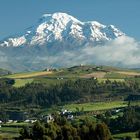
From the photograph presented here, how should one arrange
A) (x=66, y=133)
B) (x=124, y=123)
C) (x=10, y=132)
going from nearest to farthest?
(x=66, y=133)
(x=10, y=132)
(x=124, y=123)

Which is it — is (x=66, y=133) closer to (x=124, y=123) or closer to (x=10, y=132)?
(x=10, y=132)

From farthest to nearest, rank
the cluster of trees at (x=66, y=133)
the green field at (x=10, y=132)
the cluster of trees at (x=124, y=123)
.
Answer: the cluster of trees at (x=124, y=123)
the green field at (x=10, y=132)
the cluster of trees at (x=66, y=133)

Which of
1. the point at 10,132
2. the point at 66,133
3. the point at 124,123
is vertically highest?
the point at 66,133

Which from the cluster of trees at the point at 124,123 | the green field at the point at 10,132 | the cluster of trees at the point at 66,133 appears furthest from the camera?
the cluster of trees at the point at 124,123

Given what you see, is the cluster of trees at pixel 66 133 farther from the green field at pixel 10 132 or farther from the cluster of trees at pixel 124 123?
the cluster of trees at pixel 124 123

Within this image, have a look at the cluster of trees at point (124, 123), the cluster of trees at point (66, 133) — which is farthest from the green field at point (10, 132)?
the cluster of trees at point (66, 133)

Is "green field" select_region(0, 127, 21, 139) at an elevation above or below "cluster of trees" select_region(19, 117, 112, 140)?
below

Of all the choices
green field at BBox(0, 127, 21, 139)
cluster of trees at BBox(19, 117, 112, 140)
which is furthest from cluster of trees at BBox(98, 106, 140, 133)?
cluster of trees at BBox(19, 117, 112, 140)

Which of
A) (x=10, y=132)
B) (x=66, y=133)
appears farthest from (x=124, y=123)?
(x=66, y=133)

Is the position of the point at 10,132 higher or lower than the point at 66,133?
lower

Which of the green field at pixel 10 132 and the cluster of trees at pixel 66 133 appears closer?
the cluster of trees at pixel 66 133

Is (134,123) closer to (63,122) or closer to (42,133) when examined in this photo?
(63,122)

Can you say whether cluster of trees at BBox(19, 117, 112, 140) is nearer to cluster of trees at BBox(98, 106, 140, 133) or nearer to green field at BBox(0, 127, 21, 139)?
green field at BBox(0, 127, 21, 139)

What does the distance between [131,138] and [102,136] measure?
42044mm
